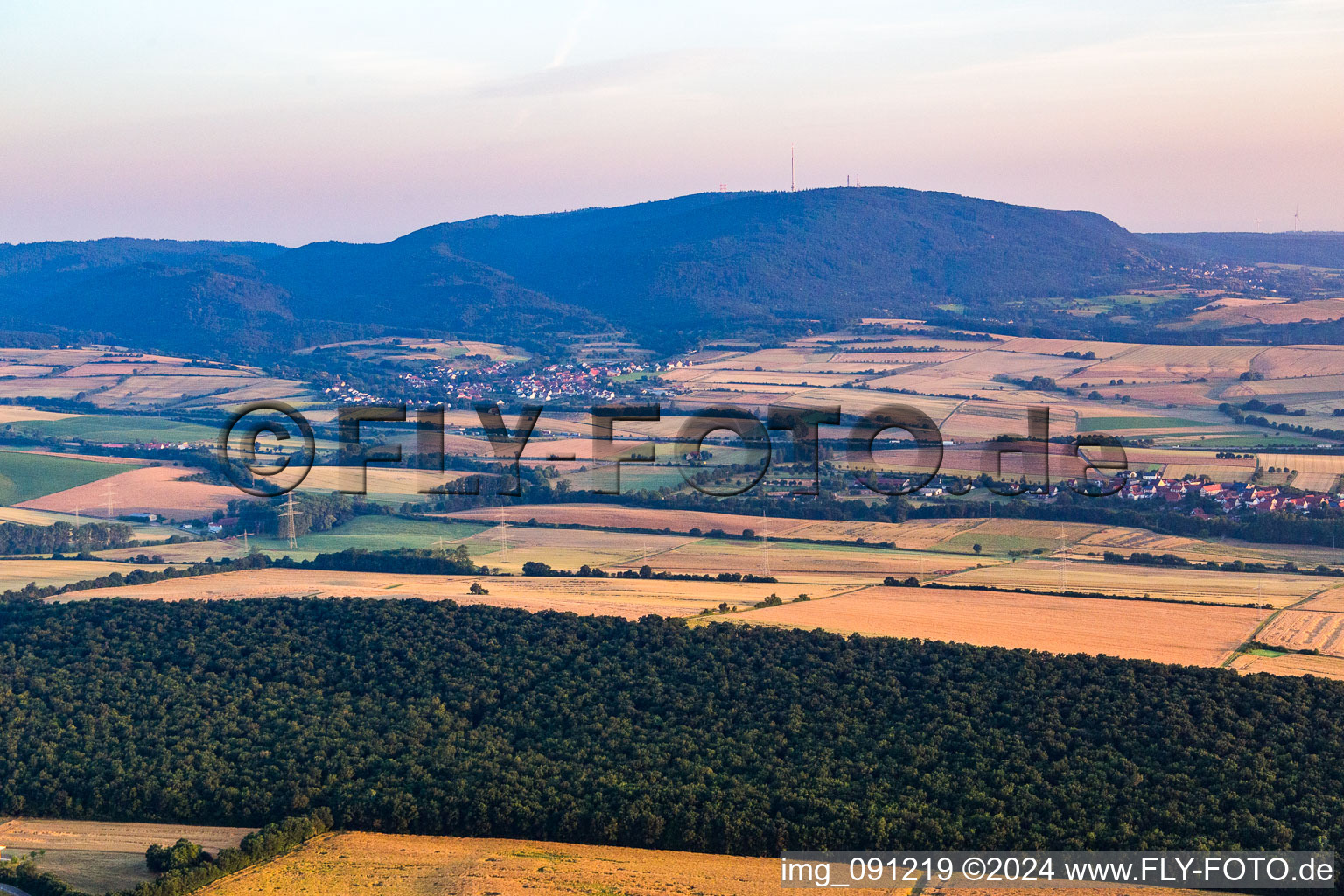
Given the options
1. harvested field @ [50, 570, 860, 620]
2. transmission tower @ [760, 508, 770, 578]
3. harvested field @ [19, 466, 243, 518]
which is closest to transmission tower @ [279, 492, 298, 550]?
harvested field @ [19, 466, 243, 518]

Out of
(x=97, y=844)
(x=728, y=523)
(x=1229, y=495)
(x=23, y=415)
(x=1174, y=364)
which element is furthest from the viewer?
(x=1174, y=364)

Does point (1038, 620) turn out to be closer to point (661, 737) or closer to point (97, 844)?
point (661, 737)

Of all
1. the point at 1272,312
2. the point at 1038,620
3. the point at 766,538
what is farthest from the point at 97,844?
the point at 1272,312

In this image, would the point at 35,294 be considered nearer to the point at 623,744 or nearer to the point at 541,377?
the point at 541,377

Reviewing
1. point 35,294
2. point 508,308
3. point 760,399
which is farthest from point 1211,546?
point 35,294

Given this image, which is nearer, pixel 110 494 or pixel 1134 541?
pixel 1134 541

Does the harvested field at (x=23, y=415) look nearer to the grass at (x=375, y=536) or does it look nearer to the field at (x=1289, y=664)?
the grass at (x=375, y=536)

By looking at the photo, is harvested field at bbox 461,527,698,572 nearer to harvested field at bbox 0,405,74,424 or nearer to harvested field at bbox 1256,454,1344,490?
harvested field at bbox 1256,454,1344,490
